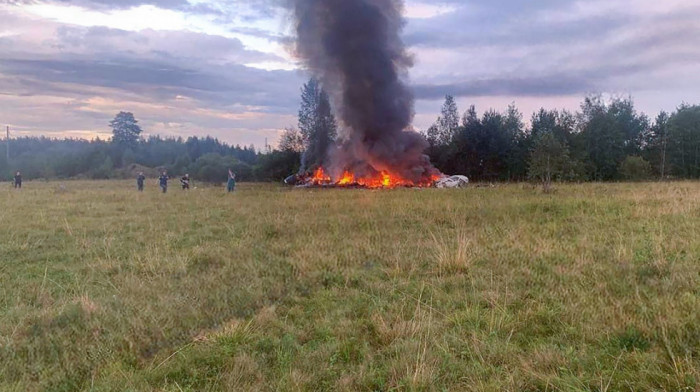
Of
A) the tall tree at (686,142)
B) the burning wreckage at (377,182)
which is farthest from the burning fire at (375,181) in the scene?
the tall tree at (686,142)

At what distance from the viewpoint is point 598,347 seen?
13.9 feet

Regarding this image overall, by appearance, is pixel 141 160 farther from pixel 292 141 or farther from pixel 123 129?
pixel 292 141

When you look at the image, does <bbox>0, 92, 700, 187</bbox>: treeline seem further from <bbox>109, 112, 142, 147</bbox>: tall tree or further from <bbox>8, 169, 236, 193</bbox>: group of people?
<bbox>109, 112, 142, 147</bbox>: tall tree

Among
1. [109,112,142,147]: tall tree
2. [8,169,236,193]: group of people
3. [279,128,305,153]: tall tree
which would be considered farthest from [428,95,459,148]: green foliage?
[109,112,142,147]: tall tree

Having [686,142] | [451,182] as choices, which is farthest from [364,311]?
[686,142]

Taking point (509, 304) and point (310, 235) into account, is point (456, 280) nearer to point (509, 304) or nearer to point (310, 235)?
point (509, 304)

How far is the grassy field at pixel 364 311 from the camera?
3955mm

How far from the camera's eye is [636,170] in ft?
126

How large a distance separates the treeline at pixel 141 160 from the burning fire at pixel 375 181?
541 inches

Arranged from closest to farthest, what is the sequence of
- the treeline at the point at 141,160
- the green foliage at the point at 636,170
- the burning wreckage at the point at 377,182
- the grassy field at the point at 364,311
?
the grassy field at the point at 364,311, the burning wreckage at the point at 377,182, the green foliage at the point at 636,170, the treeline at the point at 141,160

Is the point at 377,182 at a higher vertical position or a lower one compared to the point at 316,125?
lower

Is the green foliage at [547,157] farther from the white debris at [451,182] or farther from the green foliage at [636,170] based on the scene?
the green foliage at [636,170]

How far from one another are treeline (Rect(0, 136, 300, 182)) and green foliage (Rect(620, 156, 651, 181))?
34.0 meters

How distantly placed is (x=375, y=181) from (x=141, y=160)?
71.2m
